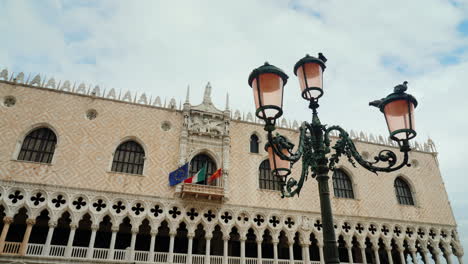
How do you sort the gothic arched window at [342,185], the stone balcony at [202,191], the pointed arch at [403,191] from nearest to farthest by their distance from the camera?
the stone balcony at [202,191] < the gothic arched window at [342,185] < the pointed arch at [403,191]

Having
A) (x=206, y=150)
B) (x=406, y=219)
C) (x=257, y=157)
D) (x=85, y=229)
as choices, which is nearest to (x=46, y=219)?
(x=85, y=229)

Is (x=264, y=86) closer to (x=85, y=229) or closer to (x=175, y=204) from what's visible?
(x=175, y=204)

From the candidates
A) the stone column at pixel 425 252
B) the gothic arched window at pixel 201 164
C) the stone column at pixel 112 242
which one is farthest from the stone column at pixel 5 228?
the stone column at pixel 425 252

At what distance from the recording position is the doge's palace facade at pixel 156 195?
1343 cm

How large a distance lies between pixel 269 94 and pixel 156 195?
466 inches

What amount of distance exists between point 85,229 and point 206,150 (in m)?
6.74

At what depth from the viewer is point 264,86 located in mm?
4094

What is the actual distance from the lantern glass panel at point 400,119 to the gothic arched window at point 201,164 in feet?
41.7

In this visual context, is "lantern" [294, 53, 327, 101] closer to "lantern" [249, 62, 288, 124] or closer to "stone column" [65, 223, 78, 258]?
"lantern" [249, 62, 288, 124]

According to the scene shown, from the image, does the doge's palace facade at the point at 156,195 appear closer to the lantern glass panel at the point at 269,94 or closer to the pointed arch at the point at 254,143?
the pointed arch at the point at 254,143

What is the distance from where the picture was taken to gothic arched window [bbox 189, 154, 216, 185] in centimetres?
1631

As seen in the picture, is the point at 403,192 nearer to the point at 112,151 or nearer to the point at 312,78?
the point at 112,151

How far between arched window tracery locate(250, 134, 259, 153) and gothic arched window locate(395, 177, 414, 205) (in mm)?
9536

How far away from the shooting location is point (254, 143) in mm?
17922
